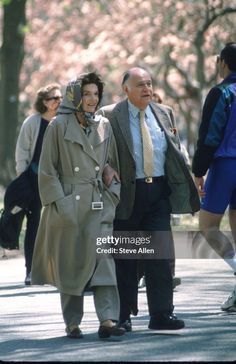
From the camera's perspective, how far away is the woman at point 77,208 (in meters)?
9.51

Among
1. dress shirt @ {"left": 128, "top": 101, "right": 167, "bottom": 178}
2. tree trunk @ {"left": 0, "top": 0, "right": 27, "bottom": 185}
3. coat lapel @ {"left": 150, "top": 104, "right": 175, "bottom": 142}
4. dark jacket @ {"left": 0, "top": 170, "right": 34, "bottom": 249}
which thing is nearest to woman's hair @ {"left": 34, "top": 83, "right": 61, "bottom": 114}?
dark jacket @ {"left": 0, "top": 170, "right": 34, "bottom": 249}

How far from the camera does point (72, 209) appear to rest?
374 inches

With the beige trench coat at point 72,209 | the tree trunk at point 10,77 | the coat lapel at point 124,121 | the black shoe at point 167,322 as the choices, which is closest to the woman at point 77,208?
the beige trench coat at point 72,209

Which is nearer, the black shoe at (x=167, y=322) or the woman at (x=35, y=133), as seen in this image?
the black shoe at (x=167, y=322)

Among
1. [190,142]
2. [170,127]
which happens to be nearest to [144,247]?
[170,127]

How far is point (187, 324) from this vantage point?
10.3 metres

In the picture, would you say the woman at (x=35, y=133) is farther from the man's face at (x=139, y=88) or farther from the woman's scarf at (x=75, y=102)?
the woman's scarf at (x=75, y=102)

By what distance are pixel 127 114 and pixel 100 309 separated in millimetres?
1456

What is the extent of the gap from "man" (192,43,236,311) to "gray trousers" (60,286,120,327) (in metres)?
1.27

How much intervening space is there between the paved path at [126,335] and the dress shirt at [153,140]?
117 centimetres

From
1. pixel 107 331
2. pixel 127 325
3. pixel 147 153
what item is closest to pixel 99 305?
pixel 107 331

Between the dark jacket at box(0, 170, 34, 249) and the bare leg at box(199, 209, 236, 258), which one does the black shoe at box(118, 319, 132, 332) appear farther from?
the dark jacket at box(0, 170, 34, 249)

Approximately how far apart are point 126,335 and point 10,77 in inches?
Answer: 864

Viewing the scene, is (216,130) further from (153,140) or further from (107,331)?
(107,331)
